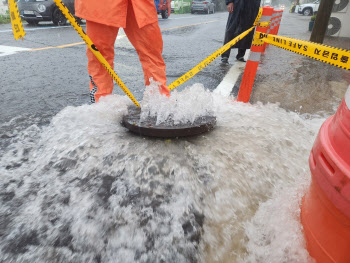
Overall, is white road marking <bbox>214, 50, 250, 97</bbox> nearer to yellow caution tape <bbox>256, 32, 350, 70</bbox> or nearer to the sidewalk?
the sidewalk

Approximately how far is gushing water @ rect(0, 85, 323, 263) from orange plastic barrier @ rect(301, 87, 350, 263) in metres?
0.18

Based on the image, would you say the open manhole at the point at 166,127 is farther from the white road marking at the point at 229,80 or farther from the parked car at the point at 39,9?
the parked car at the point at 39,9

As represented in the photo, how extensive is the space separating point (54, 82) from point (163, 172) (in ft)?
8.21

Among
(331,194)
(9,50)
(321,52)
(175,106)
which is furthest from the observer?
(9,50)

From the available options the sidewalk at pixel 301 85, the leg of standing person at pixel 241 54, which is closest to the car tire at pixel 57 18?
the leg of standing person at pixel 241 54

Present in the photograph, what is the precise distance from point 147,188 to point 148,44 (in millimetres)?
1367

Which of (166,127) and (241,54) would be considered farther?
(241,54)

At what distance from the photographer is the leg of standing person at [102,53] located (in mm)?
2215

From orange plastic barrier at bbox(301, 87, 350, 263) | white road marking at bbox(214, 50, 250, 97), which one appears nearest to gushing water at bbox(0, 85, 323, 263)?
orange plastic barrier at bbox(301, 87, 350, 263)

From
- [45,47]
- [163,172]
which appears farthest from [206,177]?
[45,47]

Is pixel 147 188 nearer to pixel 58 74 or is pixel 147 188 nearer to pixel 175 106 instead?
pixel 175 106

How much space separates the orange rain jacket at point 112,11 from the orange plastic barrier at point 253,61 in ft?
3.80

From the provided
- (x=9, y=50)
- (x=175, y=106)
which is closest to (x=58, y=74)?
(x=9, y=50)

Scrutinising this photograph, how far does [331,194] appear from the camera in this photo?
33.8 inches
